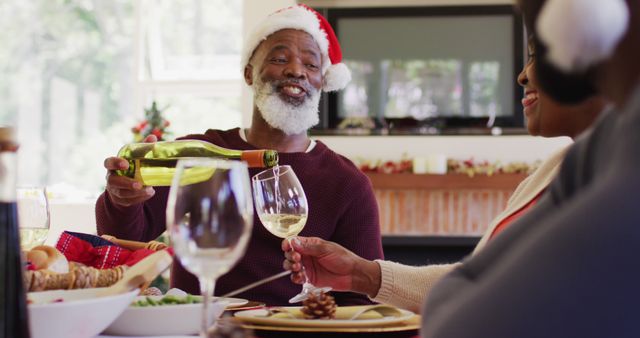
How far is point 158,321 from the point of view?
1.10 meters

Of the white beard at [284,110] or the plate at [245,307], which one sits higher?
the white beard at [284,110]

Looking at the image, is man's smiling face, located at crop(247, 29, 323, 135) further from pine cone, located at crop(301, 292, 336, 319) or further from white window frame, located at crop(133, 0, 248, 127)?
white window frame, located at crop(133, 0, 248, 127)

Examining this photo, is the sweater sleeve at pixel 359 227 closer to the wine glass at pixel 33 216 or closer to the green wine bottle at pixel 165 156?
the green wine bottle at pixel 165 156

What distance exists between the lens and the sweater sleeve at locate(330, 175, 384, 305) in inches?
87.8

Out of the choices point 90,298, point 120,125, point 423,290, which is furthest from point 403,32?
point 90,298

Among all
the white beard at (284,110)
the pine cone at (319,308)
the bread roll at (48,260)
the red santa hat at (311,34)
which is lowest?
the pine cone at (319,308)

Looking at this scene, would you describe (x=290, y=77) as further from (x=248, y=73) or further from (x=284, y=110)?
(x=248, y=73)

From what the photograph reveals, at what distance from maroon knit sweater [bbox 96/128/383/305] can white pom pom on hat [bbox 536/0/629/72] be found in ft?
4.70

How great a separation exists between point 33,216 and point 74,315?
0.60 metres

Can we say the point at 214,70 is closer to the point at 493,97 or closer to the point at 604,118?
the point at 493,97

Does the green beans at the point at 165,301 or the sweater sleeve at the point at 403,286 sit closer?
the green beans at the point at 165,301

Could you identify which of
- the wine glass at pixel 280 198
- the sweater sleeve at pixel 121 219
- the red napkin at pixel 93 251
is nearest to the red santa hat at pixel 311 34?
the sweater sleeve at pixel 121 219

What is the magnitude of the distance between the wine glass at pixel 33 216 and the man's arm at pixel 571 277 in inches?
42.3

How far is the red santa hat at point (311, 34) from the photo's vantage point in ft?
8.50
